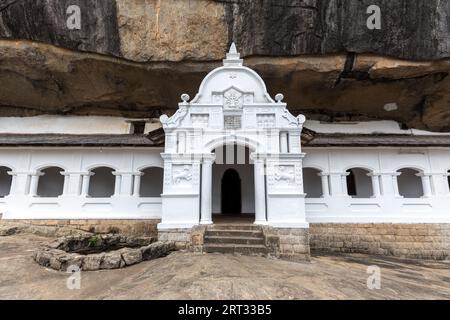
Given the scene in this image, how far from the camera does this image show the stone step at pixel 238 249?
6598 mm

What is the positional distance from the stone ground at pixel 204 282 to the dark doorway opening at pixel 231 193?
21.4ft

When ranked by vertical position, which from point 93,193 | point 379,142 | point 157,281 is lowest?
point 157,281

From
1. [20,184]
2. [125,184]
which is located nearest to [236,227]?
[125,184]

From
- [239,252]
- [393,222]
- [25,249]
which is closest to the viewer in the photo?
[239,252]

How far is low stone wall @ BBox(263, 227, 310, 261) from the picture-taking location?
22.2ft

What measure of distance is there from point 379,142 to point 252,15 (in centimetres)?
765

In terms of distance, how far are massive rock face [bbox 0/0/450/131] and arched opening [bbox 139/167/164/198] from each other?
447cm

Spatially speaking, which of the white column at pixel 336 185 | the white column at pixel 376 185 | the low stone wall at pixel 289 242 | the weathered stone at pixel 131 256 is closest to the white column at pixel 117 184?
the weathered stone at pixel 131 256

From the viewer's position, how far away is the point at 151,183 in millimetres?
12625

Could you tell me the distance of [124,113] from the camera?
1380cm

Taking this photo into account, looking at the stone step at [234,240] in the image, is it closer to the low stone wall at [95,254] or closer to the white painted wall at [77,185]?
the low stone wall at [95,254]

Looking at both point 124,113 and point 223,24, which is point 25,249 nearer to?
point 124,113

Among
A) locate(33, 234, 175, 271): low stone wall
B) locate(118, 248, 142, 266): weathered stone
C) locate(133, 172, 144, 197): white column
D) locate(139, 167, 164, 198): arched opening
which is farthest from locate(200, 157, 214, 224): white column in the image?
locate(139, 167, 164, 198): arched opening

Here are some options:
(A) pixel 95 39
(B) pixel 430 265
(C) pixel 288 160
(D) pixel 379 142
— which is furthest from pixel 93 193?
(B) pixel 430 265
